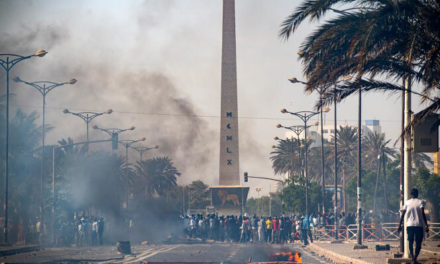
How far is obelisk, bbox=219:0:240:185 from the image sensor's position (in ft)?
306

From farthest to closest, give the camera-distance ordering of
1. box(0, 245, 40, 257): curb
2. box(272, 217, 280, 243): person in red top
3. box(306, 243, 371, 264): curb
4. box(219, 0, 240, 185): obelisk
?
1. box(219, 0, 240, 185): obelisk
2. box(272, 217, 280, 243): person in red top
3. box(0, 245, 40, 257): curb
4. box(306, 243, 371, 264): curb

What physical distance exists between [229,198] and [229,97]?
19113mm

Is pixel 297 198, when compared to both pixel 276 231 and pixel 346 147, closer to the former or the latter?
pixel 346 147

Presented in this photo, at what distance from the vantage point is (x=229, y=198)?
10800 centimetres

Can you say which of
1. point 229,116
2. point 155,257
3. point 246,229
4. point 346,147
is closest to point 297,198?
point 346,147

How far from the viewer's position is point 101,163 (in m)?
64.9

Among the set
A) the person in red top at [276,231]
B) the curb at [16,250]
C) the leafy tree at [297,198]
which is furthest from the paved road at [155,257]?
the leafy tree at [297,198]

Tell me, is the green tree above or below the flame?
above

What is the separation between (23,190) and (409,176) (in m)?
38.0

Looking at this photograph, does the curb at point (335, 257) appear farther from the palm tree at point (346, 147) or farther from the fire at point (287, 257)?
the palm tree at point (346, 147)

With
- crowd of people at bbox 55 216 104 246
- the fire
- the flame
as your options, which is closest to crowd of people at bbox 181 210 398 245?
crowd of people at bbox 55 216 104 246

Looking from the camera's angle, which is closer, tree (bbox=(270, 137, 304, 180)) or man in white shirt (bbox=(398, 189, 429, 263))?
man in white shirt (bbox=(398, 189, 429, 263))

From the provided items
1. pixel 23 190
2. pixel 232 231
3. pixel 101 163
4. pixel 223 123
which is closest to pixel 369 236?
pixel 232 231

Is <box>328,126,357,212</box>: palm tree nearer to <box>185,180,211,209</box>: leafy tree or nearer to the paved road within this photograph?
the paved road
